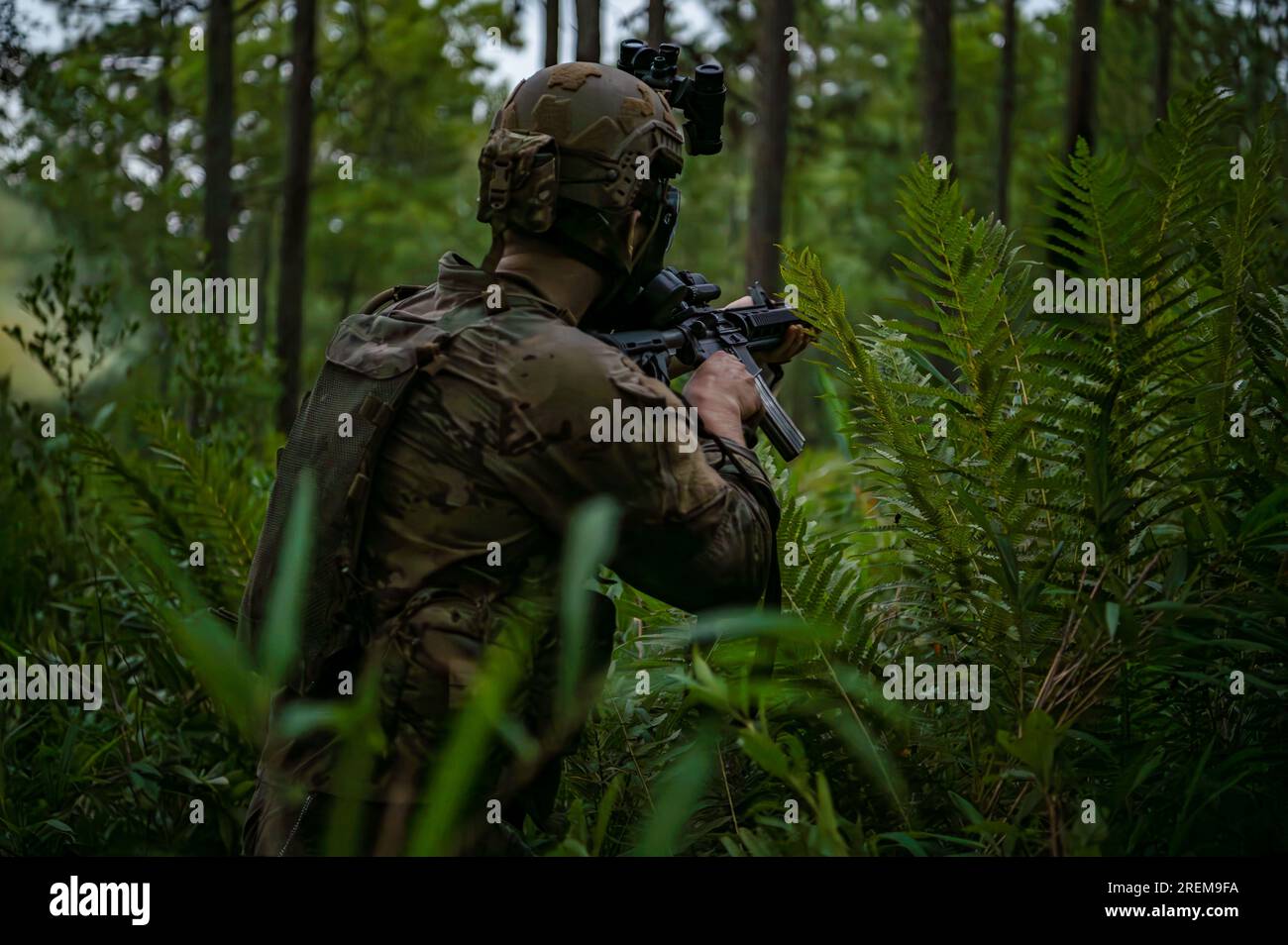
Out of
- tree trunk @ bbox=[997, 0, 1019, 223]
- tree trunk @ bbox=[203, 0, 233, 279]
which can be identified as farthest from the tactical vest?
tree trunk @ bbox=[997, 0, 1019, 223]

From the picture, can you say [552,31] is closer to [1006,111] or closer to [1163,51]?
[1163,51]

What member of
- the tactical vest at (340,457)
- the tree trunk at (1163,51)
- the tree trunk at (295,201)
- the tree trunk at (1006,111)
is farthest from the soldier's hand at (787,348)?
the tree trunk at (1006,111)

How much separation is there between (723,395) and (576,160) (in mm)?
692

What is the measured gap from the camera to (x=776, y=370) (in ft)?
13.4

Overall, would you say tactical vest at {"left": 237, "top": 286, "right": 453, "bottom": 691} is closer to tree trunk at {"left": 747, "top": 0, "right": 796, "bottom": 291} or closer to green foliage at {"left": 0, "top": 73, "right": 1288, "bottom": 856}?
green foliage at {"left": 0, "top": 73, "right": 1288, "bottom": 856}

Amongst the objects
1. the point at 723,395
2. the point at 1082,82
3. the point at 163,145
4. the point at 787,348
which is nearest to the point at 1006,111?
the point at 1082,82

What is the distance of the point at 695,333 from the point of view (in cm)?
346

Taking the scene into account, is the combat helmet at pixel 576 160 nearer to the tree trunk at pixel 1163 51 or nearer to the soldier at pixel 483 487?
the soldier at pixel 483 487

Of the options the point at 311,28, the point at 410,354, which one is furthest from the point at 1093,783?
the point at 311,28

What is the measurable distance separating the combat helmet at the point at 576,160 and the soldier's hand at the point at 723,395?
402mm

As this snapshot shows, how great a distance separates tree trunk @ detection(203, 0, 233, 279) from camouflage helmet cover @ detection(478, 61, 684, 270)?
7.64 m

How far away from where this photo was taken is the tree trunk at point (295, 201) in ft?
41.2
